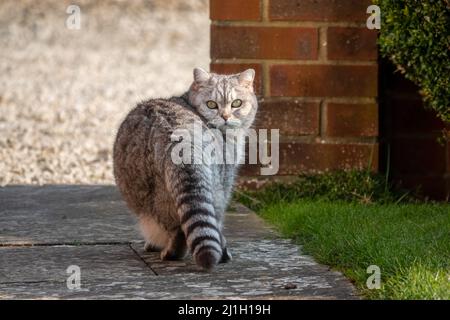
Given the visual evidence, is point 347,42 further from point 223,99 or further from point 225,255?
point 225,255

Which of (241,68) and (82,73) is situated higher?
(241,68)

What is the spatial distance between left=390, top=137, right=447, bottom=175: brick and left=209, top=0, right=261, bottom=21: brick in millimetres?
1120

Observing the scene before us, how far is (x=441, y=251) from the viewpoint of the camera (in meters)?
3.29

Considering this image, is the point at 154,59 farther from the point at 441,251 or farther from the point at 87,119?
the point at 441,251

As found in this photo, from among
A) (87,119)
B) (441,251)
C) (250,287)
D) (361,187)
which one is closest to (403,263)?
(441,251)

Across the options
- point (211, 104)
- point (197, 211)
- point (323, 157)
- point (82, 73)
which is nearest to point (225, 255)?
point (197, 211)

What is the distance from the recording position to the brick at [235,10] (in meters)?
4.93

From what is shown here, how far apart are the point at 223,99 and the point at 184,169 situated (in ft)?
1.89

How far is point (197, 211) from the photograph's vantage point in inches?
123

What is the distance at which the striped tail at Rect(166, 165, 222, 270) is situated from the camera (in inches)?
120

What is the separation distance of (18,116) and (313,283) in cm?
637

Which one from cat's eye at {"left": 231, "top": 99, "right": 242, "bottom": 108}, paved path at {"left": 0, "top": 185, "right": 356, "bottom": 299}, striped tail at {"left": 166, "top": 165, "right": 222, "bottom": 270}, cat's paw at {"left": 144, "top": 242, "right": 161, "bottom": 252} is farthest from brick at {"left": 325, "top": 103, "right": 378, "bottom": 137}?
striped tail at {"left": 166, "top": 165, "right": 222, "bottom": 270}

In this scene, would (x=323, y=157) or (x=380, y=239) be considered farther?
(x=323, y=157)

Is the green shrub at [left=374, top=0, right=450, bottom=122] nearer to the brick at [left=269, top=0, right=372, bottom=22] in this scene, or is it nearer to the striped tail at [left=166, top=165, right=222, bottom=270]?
the brick at [left=269, top=0, right=372, bottom=22]
